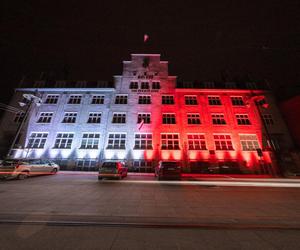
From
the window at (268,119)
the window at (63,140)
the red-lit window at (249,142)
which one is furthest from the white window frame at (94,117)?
the window at (268,119)

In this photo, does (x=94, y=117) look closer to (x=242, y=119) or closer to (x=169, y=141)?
(x=169, y=141)

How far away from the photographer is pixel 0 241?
3.38 metres

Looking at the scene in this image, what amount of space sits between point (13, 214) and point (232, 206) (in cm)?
827

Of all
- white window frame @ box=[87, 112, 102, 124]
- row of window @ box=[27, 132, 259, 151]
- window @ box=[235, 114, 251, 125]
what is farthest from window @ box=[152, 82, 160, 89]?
window @ box=[235, 114, 251, 125]

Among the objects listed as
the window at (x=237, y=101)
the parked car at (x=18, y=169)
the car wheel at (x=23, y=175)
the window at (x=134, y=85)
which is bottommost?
the car wheel at (x=23, y=175)

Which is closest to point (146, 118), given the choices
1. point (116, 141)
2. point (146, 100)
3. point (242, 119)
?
point (146, 100)

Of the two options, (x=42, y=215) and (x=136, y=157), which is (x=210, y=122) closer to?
(x=136, y=157)

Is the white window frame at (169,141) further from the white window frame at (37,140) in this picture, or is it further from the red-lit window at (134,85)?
the white window frame at (37,140)

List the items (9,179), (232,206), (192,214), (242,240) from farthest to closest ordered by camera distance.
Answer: (9,179)
(232,206)
(192,214)
(242,240)

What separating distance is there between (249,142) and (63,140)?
2930 cm

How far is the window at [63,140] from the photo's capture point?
22.8 m

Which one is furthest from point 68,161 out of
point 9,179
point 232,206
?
point 232,206

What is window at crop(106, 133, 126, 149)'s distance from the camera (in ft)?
74.7

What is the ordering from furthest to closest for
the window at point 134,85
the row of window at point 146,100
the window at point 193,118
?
the window at point 134,85 → the row of window at point 146,100 → the window at point 193,118
